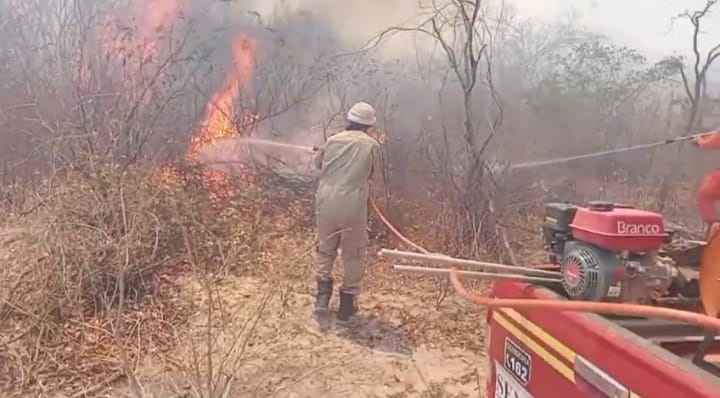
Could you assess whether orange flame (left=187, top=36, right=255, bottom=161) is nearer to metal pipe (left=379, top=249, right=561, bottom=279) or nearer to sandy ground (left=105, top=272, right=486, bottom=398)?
sandy ground (left=105, top=272, right=486, bottom=398)

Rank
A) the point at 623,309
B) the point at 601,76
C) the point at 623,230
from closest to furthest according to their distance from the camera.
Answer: the point at 623,309, the point at 623,230, the point at 601,76

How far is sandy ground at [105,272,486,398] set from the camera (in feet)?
13.4

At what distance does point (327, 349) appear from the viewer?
4656 millimetres

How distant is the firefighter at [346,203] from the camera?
4930mm

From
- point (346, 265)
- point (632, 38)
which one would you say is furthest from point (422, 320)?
point (632, 38)

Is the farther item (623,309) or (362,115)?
(362,115)

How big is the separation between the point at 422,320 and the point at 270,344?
1212 millimetres

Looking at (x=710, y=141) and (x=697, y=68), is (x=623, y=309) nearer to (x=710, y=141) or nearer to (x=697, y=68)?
(x=710, y=141)

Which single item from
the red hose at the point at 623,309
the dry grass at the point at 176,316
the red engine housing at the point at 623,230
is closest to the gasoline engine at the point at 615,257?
the red engine housing at the point at 623,230

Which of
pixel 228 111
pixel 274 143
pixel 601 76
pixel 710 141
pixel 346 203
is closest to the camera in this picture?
pixel 710 141

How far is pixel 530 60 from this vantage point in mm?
8188

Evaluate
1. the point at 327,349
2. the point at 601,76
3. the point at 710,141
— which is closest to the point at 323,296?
the point at 327,349

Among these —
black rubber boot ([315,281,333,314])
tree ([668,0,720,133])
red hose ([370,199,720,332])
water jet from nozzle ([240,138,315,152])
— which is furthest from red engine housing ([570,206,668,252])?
water jet from nozzle ([240,138,315,152])

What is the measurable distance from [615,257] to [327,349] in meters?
2.85
